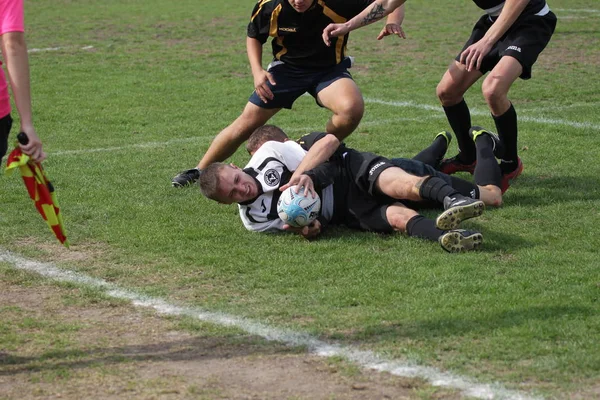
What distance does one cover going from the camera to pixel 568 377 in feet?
14.3

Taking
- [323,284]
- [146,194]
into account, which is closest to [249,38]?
[146,194]

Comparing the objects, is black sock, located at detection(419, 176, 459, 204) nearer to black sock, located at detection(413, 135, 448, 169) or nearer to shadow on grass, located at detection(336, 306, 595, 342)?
black sock, located at detection(413, 135, 448, 169)

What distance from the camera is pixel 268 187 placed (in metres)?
6.84

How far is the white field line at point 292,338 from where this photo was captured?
169 inches

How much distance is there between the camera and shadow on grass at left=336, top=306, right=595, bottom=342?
4.97 meters

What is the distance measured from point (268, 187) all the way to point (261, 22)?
1.94 m

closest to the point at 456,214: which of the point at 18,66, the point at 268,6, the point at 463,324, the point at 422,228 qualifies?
the point at 422,228

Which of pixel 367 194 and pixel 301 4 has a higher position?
pixel 301 4

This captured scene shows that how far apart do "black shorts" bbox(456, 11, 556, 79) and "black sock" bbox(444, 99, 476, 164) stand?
0.46 metres

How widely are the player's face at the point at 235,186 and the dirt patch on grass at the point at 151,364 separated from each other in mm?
1340

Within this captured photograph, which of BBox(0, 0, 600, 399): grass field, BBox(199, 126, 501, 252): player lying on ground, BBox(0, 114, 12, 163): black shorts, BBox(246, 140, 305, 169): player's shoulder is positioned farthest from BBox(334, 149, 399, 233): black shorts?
BBox(0, 114, 12, 163): black shorts

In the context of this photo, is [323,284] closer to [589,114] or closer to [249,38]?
[249,38]

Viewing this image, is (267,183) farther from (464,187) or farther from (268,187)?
(464,187)

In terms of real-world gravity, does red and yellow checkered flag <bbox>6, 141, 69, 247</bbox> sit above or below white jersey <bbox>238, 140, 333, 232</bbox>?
above
